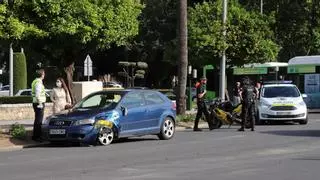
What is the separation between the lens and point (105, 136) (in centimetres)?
1778

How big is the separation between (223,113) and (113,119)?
679 cm

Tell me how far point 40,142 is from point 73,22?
24.7ft

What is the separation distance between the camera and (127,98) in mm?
18312

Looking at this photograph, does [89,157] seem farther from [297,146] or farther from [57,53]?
[57,53]

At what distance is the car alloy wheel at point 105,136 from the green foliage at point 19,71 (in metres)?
33.0

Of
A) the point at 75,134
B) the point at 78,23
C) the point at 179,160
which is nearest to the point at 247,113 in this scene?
the point at 78,23

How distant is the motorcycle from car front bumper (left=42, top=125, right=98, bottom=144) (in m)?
6.96

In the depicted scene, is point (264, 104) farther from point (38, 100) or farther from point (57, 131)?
point (57, 131)

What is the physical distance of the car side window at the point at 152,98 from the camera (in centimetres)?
1902

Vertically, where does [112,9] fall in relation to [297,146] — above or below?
above

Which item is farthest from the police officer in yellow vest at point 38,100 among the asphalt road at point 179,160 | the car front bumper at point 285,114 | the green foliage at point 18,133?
the car front bumper at point 285,114

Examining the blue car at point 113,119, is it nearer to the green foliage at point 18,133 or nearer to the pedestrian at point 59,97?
the green foliage at point 18,133

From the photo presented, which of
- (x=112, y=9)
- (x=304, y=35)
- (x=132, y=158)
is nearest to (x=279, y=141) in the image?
(x=132, y=158)

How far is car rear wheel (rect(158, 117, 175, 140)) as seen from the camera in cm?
1933
